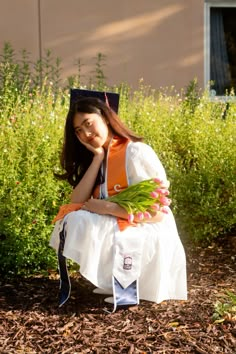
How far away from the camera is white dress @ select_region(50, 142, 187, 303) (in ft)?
13.3

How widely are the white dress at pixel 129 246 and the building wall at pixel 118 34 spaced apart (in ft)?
15.8

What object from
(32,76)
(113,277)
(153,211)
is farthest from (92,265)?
(32,76)

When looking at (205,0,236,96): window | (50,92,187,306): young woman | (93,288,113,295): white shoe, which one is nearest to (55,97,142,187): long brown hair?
(50,92,187,306): young woman

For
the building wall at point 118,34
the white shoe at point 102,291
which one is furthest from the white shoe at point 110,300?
the building wall at point 118,34

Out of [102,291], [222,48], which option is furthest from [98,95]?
[222,48]

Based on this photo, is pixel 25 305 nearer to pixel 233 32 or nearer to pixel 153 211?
pixel 153 211

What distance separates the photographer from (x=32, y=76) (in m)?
8.65

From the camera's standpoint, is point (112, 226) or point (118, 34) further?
point (118, 34)

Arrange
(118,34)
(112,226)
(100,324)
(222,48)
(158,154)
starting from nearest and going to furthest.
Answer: (100,324) → (112,226) → (158,154) → (118,34) → (222,48)

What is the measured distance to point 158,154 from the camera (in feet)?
18.2

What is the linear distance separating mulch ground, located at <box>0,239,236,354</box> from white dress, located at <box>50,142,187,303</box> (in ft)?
0.58

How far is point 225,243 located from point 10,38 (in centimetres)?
433

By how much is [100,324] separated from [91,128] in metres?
1.15

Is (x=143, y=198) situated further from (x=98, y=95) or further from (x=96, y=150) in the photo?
(x=98, y=95)
